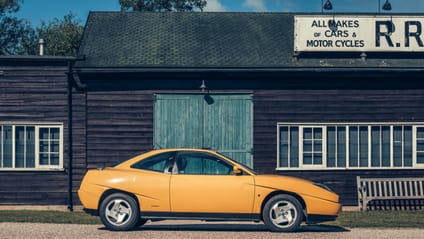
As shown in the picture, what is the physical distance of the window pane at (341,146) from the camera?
2233cm

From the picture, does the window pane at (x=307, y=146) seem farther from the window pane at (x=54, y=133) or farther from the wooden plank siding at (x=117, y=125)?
the window pane at (x=54, y=133)

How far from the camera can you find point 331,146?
22.3 m

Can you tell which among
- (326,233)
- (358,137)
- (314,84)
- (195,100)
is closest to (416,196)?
(358,137)

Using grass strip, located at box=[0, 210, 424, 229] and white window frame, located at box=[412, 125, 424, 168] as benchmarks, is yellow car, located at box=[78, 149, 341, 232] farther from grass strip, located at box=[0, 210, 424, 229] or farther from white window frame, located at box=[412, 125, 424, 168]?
white window frame, located at box=[412, 125, 424, 168]

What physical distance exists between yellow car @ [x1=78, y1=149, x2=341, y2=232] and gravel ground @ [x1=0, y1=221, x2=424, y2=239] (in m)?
0.27

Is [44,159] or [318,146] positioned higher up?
[318,146]

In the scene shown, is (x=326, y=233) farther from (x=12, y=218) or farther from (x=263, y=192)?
(x=12, y=218)

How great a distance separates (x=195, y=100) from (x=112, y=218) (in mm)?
7286

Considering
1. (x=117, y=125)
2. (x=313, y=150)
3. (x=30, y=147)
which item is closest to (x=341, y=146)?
(x=313, y=150)

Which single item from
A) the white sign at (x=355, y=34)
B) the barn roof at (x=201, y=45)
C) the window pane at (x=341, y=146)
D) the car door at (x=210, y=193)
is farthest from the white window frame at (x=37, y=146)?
the car door at (x=210, y=193)

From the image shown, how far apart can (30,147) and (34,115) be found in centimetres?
79

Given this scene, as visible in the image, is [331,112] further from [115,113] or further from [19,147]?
[19,147]

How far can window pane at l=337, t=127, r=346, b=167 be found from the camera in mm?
22328

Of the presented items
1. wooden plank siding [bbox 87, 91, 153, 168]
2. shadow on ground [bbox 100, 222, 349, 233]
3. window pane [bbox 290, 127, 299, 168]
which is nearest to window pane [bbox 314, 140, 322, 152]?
window pane [bbox 290, 127, 299, 168]
